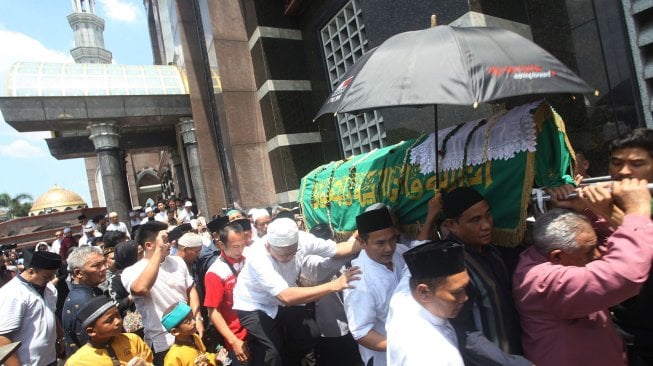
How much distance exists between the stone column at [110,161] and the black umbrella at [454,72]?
38.3 ft

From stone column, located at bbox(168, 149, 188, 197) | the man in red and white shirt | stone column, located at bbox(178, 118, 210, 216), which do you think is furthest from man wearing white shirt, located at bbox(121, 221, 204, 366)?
stone column, located at bbox(168, 149, 188, 197)

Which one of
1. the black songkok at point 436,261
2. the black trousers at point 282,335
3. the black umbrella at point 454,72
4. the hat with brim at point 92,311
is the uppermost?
the black umbrella at point 454,72

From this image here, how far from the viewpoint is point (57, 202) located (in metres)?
35.9

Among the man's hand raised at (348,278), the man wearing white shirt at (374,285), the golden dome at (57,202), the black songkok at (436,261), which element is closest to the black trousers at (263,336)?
the man wearing white shirt at (374,285)

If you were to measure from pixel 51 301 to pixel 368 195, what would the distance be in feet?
10.7

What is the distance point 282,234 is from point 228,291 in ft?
3.12

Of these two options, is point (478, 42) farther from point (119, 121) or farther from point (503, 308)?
point (119, 121)

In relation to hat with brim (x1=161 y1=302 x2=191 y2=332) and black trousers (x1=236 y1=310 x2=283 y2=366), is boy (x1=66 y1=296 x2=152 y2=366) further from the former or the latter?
black trousers (x1=236 y1=310 x2=283 y2=366)

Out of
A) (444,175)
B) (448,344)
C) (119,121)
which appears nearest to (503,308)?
(448,344)

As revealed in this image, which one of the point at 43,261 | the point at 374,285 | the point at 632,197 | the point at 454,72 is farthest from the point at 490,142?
the point at 43,261

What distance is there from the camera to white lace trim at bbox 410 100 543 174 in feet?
7.86

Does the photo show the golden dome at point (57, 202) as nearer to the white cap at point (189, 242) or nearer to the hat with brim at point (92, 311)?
the white cap at point (189, 242)

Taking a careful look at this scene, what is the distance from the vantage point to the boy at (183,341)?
2.89 m

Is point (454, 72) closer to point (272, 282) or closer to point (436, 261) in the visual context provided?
point (436, 261)
